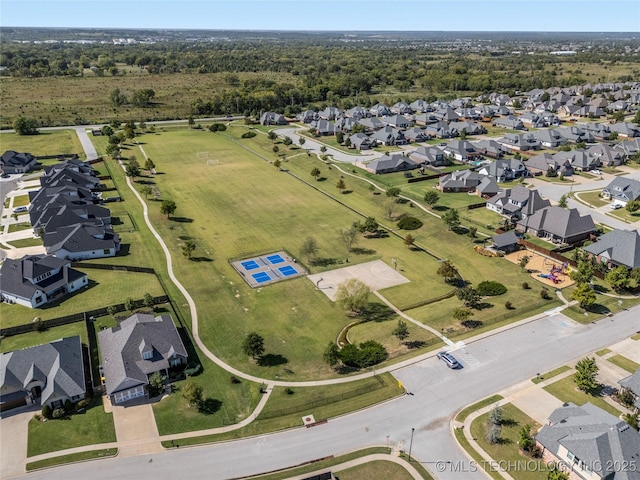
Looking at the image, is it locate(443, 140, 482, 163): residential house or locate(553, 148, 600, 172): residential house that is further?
locate(443, 140, 482, 163): residential house

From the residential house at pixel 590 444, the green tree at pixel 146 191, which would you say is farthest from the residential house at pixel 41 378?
the green tree at pixel 146 191

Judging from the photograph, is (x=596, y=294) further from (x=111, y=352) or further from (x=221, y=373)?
(x=111, y=352)

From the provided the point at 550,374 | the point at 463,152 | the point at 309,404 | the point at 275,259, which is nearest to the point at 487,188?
the point at 463,152

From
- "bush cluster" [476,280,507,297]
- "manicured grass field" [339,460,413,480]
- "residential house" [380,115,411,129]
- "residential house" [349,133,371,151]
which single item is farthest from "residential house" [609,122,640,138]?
Result: "manicured grass field" [339,460,413,480]

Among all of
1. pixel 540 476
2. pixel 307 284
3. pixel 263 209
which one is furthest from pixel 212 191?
pixel 540 476

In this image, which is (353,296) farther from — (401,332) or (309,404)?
Result: (309,404)

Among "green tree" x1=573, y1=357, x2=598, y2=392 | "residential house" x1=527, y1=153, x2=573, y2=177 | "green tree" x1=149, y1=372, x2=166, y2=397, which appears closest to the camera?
"green tree" x1=149, y1=372, x2=166, y2=397

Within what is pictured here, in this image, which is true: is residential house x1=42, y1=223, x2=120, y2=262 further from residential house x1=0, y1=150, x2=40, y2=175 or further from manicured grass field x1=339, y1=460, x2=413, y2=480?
manicured grass field x1=339, y1=460, x2=413, y2=480

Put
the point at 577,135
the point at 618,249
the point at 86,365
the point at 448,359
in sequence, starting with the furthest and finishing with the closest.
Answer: the point at 577,135 < the point at 618,249 < the point at 448,359 < the point at 86,365
